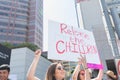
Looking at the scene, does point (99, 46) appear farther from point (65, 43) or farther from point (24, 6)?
point (24, 6)

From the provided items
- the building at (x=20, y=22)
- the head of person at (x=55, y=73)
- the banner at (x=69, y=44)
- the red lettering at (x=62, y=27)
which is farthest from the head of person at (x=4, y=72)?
the building at (x=20, y=22)

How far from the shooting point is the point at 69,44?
368 centimetres

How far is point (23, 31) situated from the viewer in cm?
5469

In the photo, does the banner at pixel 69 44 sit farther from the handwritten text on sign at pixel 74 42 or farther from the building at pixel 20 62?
the building at pixel 20 62

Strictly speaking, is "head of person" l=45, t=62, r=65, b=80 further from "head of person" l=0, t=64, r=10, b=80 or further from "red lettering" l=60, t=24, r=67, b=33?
"red lettering" l=60, t=24, r=67, b=33

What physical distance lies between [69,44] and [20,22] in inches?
2072

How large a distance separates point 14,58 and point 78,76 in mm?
20750

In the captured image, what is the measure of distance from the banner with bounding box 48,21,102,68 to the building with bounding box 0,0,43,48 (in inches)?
1876

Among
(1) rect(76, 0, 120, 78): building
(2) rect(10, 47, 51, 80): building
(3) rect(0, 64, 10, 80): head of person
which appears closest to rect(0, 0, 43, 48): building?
(2) rect(10, 47, 51, 80): building

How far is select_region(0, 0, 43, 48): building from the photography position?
52.0 m

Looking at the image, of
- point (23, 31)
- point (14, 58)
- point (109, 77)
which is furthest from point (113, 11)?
point (23, 31)

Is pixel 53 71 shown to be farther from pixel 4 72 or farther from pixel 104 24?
pixel 104 24

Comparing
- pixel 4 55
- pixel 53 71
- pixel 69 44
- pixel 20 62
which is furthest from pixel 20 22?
pixel 53 71

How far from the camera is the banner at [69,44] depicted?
133 inches
